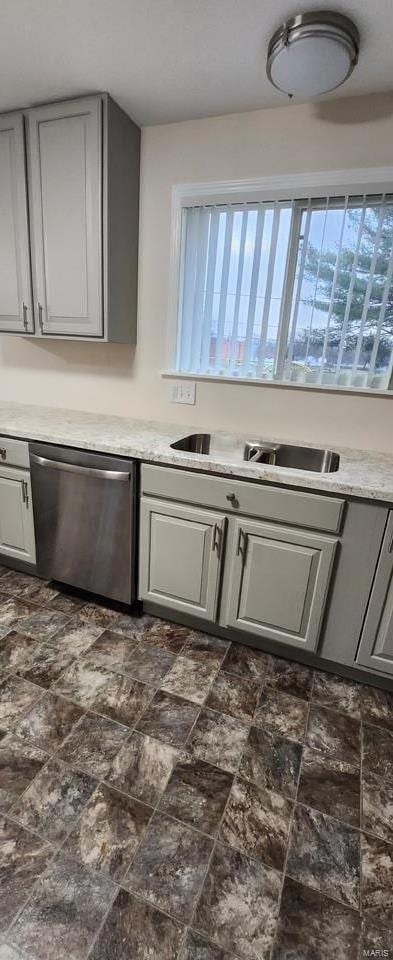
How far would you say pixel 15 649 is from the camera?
1.79m

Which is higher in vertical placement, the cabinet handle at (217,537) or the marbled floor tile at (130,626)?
the cabinet handle at (217,537)

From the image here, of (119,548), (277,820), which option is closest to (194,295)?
(119,548)

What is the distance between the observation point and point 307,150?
1818mm

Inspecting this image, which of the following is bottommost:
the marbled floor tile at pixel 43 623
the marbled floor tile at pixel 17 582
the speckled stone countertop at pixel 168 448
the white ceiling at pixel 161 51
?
the marbled floor tile at pixel 17 582

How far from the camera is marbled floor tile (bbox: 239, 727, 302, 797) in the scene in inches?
51.3

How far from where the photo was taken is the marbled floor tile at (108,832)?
3.53ft

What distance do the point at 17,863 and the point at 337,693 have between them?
1187 millimetres

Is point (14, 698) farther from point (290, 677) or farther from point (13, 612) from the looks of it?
point (290, 677)

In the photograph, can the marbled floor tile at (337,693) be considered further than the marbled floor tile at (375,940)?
Yes

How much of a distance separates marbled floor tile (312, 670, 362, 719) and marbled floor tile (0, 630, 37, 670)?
1.18 m

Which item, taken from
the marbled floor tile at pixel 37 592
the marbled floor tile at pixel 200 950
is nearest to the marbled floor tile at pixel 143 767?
the marbled floor tile at pixel 200 950

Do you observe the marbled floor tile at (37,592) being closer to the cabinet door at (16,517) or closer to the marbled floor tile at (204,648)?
the cabinet door at (16,517)

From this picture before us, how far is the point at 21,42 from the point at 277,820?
2682 millimetres

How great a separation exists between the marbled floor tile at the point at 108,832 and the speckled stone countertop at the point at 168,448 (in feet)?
3.57
